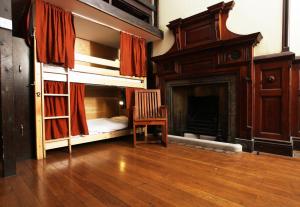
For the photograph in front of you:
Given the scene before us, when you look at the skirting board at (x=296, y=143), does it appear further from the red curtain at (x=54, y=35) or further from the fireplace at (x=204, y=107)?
the red curtain at (x=54, y=35)

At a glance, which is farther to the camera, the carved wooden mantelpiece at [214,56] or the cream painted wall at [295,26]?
the carved wooden mantelpiece at [214,56]

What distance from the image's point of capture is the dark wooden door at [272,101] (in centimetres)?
226

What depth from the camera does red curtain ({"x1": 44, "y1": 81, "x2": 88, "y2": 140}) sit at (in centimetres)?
237

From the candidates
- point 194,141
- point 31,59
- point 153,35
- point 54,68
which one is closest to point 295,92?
point 194,141

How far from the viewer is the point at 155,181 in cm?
156

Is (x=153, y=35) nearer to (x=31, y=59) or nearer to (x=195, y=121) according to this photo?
(x=195, y=121)

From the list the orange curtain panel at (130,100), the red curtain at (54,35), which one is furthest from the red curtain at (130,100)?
the red curtain at (54,35)

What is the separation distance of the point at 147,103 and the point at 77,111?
1242 mm

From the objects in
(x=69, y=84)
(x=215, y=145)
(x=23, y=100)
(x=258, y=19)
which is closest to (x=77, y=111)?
(x=69, y=84)

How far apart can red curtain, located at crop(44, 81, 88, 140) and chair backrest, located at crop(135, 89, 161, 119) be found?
0.98m

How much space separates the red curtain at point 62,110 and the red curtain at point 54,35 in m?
0.35

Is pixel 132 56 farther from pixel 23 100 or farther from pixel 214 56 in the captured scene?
pixel 23 100

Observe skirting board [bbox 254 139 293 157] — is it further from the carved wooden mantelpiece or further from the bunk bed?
the bunk bed

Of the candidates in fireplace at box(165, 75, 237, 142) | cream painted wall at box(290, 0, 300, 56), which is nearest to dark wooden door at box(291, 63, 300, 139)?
cream painted wall at box(290, 0, 300, 56)
